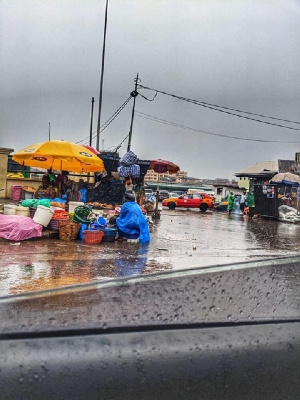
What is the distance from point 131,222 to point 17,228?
2618mm

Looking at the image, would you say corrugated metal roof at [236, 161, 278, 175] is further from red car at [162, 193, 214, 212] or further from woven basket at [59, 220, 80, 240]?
woven basket at [59, 220, 80, 240]

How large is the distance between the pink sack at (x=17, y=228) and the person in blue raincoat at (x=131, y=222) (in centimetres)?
201

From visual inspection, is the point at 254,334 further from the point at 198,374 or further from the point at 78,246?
the point at 78,246

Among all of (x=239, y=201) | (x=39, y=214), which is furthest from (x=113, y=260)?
(x=239, y=201)

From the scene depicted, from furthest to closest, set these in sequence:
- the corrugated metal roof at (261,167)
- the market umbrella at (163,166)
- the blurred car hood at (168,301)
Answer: the corrugated metal roof at (261,167) < the market umbrella at (163,166) < the blurred car hood at (168,301)

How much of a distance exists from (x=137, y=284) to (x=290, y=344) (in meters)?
0.55

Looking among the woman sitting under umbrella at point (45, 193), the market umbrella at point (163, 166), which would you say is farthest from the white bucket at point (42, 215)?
the market umbrella at point (163, 166)

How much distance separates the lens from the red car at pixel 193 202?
3319cm

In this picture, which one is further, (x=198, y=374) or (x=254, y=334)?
(x=254, y=334)

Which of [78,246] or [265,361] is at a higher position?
[265,361]

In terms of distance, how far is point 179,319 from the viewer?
125cm

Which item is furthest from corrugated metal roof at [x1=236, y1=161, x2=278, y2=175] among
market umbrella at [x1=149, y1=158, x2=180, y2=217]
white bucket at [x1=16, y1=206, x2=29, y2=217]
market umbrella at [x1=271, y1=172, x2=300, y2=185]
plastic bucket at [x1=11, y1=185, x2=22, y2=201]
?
white bucket at [x1=16, y1=206, x2=29, y2=217]

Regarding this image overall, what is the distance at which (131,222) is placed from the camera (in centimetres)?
973

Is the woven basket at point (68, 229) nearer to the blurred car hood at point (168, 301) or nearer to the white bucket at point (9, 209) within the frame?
the white bucket at point (9, 209)
